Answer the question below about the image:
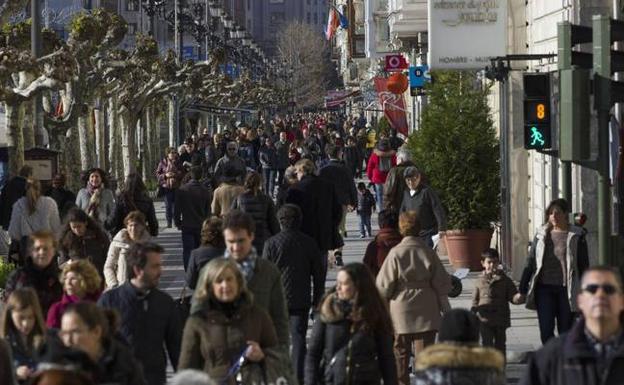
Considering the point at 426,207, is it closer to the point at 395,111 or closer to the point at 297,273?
the point at 297,273

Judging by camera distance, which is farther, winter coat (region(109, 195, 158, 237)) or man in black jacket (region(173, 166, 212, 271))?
man in black jacket (region(173, 166, 212, 271))

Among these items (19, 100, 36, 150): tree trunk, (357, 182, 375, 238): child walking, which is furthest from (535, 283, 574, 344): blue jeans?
(19, 100, 36, 150): tree trunk

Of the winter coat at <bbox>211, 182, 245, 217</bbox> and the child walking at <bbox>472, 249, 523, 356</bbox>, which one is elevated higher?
the winter coat at <bbox>211, 182, 245, 217</bbox>

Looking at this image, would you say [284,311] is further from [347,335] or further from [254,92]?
[254,92]

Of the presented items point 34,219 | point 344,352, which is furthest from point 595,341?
point 34,219

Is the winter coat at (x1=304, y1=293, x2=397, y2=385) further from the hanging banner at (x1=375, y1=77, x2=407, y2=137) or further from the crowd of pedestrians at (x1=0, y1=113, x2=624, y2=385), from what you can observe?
the hanging banner at (x1=375, y1=77, x2=407, y2=137)

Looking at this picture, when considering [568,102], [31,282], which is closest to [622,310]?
[568,102]

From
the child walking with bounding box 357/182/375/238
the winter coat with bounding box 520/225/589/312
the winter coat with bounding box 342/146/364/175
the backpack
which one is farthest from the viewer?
the winter coat with bounding box 342/146/364/175

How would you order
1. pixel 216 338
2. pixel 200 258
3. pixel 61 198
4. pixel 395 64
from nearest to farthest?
pixel 216 338 → pixel 200 258 → pixel 61 198 → pixel 395 64

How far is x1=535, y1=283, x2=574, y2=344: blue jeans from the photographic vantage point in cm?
1495

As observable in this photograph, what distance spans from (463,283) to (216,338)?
13.0 metres

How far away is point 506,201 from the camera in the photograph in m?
23.0

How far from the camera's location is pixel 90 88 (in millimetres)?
38250

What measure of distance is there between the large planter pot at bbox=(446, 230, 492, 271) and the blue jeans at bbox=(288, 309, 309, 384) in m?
10.3
